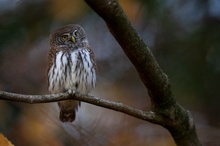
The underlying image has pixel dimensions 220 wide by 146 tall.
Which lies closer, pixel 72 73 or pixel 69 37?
pixel 72 73

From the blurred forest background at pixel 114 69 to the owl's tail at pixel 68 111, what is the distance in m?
0.05

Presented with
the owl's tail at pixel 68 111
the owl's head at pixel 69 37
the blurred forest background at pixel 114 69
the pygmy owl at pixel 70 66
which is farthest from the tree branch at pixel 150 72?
the owl's head at pixel 69 37

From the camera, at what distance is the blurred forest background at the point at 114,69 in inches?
160

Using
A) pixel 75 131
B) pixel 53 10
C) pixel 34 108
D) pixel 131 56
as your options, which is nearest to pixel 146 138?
pixel 75 131

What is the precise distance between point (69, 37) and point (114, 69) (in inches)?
25.0

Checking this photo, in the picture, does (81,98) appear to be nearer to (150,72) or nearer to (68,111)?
(150,72)

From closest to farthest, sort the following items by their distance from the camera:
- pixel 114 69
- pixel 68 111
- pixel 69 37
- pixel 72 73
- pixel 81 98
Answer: pixel 81 98, pixel 72 73, pixel 68 111, pixel 69 37, pixel 114 69

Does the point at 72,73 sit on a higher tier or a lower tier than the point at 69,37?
lower

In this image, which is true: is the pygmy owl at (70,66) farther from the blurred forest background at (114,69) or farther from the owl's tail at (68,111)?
the blurred forest background at (114,69)

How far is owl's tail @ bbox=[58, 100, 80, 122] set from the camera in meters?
4.22

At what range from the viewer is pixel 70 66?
4.03 m

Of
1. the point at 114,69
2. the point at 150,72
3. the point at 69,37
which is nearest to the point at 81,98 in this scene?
the point at 150,72

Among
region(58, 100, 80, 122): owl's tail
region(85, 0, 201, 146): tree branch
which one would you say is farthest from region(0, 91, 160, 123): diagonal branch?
region(58, 100, 80, 122): owl's tail

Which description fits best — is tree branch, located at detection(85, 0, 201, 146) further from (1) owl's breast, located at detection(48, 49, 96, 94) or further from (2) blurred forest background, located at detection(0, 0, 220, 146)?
(1) owl's breast, located at detection(48, 49, 96, 94)
